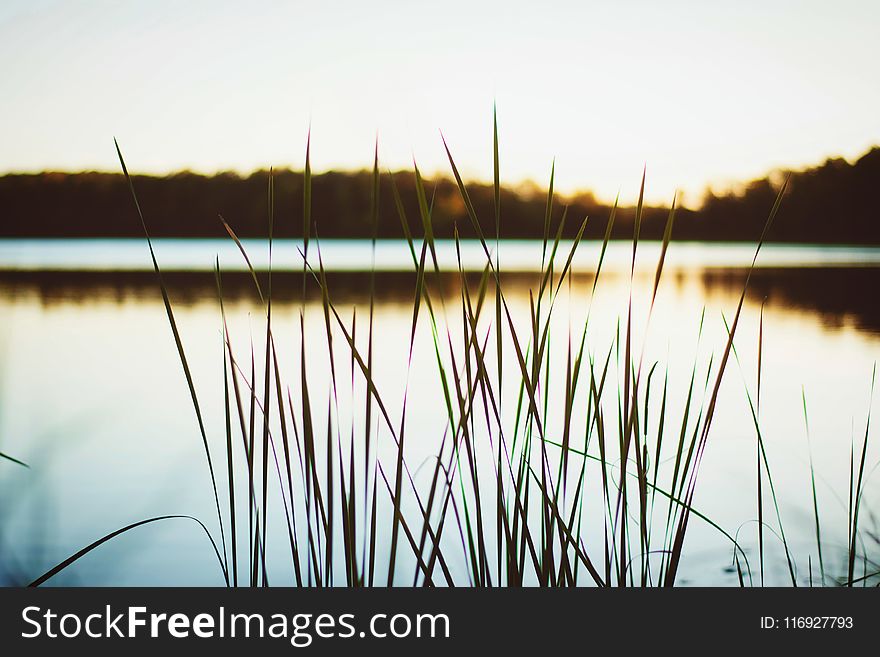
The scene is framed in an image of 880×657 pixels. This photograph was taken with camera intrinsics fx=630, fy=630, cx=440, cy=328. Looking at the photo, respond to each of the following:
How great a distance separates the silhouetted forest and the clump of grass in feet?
2.08

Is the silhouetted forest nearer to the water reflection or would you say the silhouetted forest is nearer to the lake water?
the lake water

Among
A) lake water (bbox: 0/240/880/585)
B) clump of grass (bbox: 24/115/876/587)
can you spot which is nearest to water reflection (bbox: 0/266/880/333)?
lake water (bbox: 0/240/880/585)

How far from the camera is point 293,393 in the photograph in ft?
10.0

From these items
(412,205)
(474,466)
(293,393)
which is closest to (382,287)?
(412,205)

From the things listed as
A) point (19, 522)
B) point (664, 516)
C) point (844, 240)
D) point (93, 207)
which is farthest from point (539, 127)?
point (93, 207)

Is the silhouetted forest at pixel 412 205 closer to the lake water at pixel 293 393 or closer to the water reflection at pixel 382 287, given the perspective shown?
the lake water at pixel 293 393

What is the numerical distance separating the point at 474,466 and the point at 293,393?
2.52 meters

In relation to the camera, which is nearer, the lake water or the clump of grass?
the clump of grass

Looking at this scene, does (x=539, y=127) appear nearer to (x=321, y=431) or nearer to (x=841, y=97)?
(x=321, y=431)

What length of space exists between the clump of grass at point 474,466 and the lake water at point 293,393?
6cm

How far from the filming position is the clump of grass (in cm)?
63

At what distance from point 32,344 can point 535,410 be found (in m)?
4.90

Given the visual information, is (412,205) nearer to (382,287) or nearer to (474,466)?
(382,287)

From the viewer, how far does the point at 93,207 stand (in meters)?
6.12
